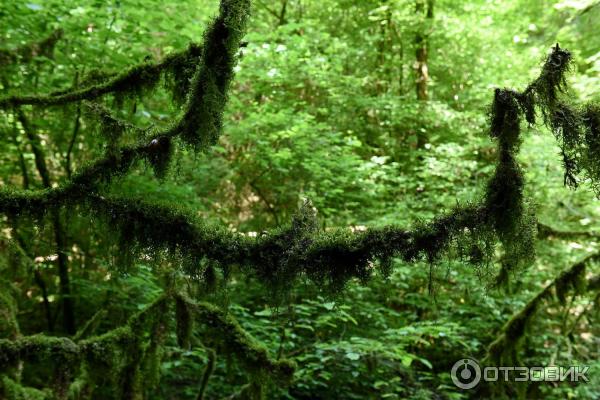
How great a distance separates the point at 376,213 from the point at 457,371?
2.71 meters

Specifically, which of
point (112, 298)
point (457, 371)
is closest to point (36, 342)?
point (112, 298)

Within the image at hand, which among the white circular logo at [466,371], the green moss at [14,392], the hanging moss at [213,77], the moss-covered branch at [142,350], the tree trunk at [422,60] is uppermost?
the tree trunk at [422,60]

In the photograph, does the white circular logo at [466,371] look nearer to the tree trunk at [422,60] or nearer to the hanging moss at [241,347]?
the hanging moss at [241,347]

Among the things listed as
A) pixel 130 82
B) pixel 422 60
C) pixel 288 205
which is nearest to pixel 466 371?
pixel 288 205

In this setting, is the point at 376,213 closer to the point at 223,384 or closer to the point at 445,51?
the point at 223,384

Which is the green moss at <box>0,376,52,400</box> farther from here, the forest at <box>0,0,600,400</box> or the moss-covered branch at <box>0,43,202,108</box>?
the moss-covered branch at <box>0,43,202,108</box>

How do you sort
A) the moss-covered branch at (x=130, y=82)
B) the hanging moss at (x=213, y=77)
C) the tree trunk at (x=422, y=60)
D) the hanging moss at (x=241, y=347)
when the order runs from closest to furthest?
the hanging moss at (x=213, y=77) < the moss-covered branch at (x=130, y=82) < the hanging moss at (x=241, y=347) < the tree trunk at (x=422, y=60)

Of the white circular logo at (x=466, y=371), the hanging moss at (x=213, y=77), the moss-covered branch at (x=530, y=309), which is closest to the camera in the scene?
the hanging moss at (x=213, y=77)

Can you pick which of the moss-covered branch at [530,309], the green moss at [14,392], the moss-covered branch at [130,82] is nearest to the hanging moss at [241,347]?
the green moss at [14,392]

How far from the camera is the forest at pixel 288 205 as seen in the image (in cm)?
216

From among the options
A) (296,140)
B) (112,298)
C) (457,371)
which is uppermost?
(296,140)

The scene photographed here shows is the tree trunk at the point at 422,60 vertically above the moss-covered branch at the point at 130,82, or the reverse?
the tree trunk at the point at 422,60

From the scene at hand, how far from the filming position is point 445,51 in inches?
424

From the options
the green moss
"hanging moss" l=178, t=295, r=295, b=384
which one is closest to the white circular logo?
"hanging moss" l=178, t=295, r=295, b=384
